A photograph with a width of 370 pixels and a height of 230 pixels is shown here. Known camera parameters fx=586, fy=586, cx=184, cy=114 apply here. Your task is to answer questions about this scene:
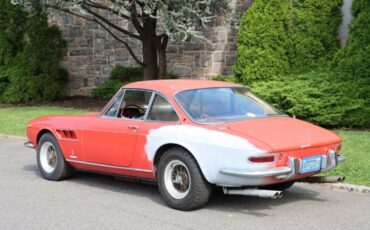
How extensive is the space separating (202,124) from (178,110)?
0.42 m

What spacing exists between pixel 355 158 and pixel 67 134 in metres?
4.36

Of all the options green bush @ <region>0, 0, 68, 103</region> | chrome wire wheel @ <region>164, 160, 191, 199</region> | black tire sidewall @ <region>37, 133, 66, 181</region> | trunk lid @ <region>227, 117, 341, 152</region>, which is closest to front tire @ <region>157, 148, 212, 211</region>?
chrome wire wheel @ <region>164, 160, 191, 199</region>

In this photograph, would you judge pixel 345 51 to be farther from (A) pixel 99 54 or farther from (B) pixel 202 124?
(A) pixel 99 54

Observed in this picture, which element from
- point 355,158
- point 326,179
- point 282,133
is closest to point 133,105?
point 282,133

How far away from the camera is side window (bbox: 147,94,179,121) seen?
6.99 meters

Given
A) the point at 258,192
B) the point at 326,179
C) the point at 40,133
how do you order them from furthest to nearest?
the point at 40,133, the point at 326,179, the point at 258,192

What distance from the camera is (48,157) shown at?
28.3 feet

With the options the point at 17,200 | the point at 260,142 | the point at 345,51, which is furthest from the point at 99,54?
the point at 260,142

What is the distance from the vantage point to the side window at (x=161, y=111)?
6988mm

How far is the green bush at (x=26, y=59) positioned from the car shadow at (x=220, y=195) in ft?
37.1

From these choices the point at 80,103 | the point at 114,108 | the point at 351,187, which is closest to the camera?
the point at 351,187

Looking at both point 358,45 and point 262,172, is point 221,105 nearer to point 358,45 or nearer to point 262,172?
point 262,172

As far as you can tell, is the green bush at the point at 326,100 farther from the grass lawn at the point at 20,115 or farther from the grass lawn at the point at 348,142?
the grass lawn at the point at 20,115

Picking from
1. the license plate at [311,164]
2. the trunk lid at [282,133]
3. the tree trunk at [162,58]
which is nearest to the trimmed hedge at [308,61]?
the tree trunk at [162,58]
